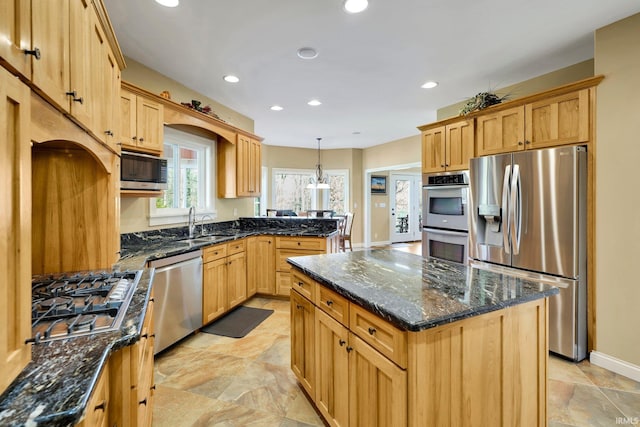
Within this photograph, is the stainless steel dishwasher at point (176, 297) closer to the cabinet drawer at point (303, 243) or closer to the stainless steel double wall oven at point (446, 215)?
the cabinet drawer at point (303, 243)

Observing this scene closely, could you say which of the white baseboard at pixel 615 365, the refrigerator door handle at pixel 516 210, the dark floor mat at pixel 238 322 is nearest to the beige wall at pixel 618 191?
the white baseboard at pixel 615 365

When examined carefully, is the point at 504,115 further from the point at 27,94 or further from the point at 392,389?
→ the point at 27,94

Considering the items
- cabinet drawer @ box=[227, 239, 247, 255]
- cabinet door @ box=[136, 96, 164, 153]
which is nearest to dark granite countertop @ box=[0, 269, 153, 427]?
cabinet door @ box=[136, 96, 164, 153]

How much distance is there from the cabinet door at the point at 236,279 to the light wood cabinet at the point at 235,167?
1.03 m

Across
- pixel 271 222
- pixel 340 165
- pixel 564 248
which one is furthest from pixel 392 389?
pixel 340 165

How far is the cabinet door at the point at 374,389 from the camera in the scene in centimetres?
115

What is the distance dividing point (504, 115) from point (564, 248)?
1427 millimetres

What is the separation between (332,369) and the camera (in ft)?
5.37

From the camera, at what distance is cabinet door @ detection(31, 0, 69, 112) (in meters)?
A: 0.89

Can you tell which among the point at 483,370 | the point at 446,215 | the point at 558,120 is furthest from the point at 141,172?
the point at 558,120

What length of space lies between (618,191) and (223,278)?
377 centimetres

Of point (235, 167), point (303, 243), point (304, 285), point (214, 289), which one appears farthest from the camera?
point (235, 167)

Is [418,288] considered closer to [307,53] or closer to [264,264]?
[307,53]

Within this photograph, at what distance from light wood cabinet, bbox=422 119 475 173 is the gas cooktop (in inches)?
135
